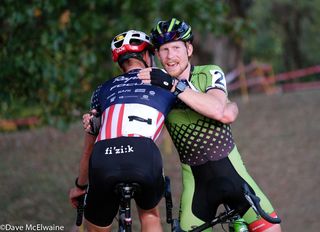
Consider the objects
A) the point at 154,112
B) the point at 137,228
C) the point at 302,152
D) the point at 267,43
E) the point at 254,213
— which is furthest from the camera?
the point at 267,43

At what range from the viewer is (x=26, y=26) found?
34.0ft

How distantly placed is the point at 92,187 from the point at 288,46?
1759 inches

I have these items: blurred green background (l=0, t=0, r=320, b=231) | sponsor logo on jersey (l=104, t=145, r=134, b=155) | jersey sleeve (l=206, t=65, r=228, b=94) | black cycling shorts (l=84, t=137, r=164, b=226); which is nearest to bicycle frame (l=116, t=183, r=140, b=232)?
black cycling shorts (l=84, t=137, r=164, b=226)

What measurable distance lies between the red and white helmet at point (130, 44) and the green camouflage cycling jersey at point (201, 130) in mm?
420

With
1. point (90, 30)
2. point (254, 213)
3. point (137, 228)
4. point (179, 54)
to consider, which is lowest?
point (137, 228)

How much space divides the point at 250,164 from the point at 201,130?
9572 millimetres

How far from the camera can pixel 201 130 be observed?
480 centimetres

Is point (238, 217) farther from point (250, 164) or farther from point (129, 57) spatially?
point (250, 164)

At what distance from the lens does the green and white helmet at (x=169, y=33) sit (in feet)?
15.9

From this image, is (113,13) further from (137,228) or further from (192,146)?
(192,146)

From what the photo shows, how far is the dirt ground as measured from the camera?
10359mm

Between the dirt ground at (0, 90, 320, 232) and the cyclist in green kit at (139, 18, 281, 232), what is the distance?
4.65 meters

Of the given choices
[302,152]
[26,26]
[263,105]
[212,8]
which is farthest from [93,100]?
[263,105]

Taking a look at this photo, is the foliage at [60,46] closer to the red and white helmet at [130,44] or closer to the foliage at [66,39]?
the foliage at [66,39]
